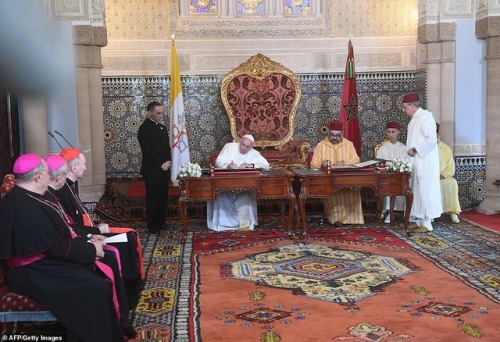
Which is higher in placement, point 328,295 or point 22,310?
point 22,310

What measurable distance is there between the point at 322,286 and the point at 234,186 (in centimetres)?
236

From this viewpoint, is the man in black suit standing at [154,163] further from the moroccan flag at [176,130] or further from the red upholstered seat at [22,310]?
the red upholstered seat at [22,310]

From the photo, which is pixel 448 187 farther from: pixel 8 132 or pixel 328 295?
pixel 8 132

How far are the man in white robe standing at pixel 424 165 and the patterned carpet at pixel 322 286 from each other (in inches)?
11.0

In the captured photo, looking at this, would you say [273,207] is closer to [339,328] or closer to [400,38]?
[400,38]

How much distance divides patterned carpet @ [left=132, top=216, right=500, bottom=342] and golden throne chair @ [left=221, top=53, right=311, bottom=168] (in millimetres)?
3073

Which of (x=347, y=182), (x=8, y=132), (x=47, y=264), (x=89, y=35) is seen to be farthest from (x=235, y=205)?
(x=47, y=264)

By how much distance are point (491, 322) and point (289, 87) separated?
22.7 feet

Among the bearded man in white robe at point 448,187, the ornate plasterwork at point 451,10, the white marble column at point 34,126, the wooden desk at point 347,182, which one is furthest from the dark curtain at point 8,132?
the ornate plasterwork at point 451,10

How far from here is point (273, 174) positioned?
7.71 m

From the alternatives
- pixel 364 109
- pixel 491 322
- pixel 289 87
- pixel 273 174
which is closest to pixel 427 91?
pixel 364 109

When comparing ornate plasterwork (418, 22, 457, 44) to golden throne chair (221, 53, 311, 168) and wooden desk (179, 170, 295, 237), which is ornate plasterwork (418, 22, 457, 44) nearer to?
golden throne chair (221, 53, 311, 168)

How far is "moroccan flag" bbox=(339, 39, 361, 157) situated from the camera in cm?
1040

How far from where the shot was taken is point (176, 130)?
32.0 feet
